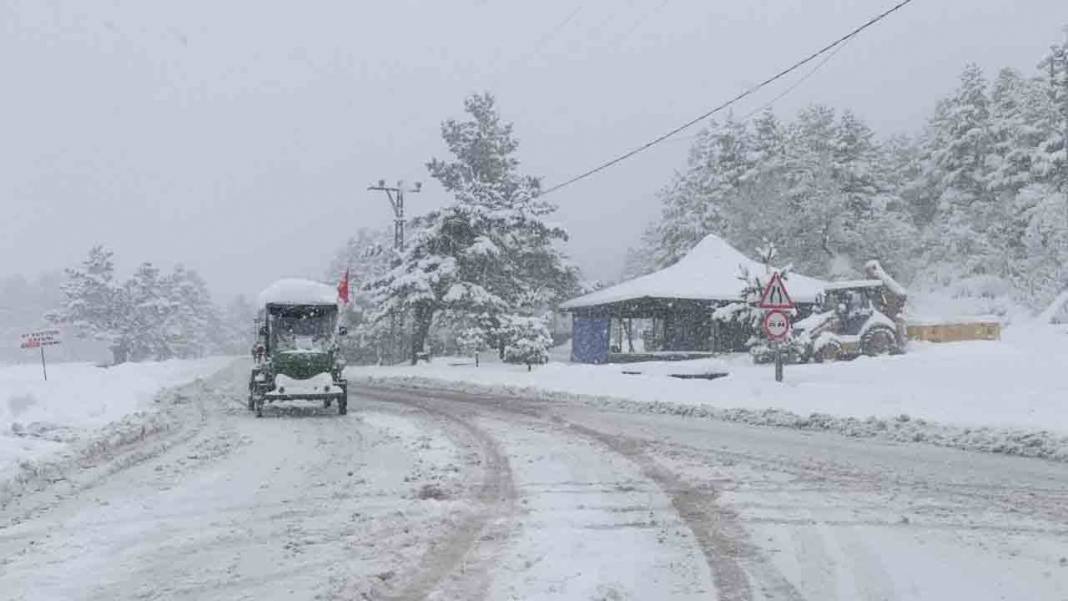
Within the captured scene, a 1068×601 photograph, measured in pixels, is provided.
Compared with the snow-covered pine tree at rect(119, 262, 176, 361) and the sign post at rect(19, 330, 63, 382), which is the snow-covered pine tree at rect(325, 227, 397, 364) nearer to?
the sign post at rect(19, 330, 63, 382)

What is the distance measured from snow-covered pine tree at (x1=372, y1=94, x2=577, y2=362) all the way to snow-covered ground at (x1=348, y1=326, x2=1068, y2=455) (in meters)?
8.63

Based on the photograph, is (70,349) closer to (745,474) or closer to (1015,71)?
(1015,71)

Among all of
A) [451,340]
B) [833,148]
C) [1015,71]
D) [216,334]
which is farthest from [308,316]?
[216,334]

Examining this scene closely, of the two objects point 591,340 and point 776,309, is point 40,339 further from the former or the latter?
point 591,340

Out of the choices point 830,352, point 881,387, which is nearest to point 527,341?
point 830,352

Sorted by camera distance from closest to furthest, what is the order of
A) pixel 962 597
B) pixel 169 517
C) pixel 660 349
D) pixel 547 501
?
pixel 962 597 → pixel 169 517 → pixel 547 501 → pixel 660 349

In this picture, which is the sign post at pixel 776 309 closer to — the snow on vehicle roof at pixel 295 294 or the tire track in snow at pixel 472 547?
the tire track in snow at pixel 472 547

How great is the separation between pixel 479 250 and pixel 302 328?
19006 mm

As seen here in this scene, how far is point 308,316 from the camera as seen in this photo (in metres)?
17.9

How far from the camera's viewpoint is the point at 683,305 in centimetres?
3575

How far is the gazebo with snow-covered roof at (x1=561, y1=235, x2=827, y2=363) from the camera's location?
35.4 meters

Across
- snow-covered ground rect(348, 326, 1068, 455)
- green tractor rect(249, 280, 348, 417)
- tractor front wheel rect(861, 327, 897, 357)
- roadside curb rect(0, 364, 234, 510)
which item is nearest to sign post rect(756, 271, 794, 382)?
snow-covered ground rect(348, 326, 1068, 455)

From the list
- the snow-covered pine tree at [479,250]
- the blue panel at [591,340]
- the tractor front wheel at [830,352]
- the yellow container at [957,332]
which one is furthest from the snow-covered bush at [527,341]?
the yellow container at [957,332]

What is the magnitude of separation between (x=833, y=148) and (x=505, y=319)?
3366cm
